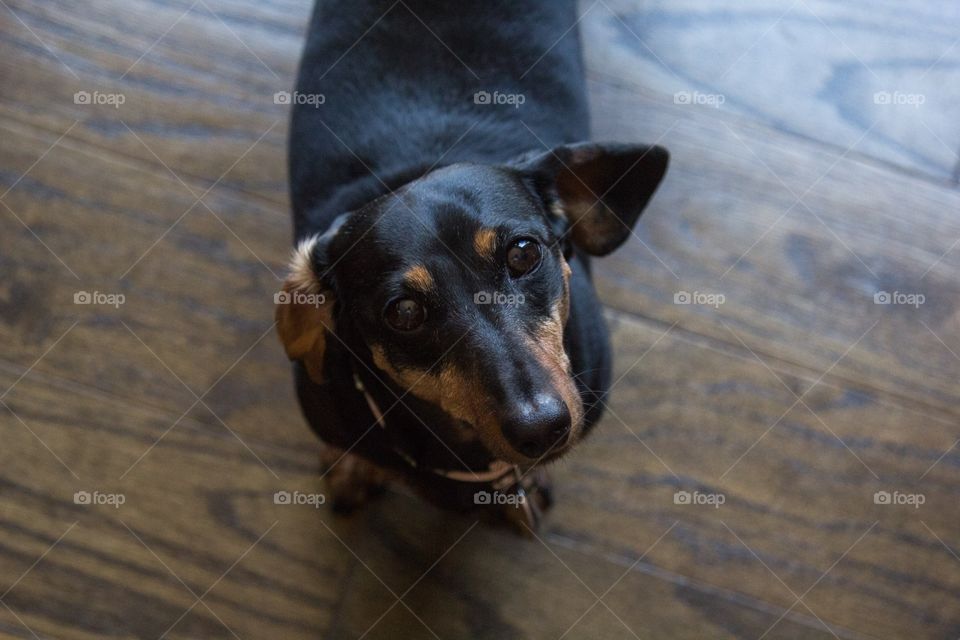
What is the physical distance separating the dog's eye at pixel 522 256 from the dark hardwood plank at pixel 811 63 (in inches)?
41.1

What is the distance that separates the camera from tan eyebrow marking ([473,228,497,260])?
1.56m

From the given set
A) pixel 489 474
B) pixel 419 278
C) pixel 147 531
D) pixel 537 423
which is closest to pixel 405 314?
pixel 419 278

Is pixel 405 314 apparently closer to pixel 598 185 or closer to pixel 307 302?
pixel 307 302

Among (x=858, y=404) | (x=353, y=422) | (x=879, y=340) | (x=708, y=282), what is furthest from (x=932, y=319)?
(x=353, y=422)

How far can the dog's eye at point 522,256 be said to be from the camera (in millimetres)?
1592

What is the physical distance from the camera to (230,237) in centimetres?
237

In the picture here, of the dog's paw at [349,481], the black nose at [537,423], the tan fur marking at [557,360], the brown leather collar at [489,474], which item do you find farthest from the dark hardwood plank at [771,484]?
the black nose at [537,423]

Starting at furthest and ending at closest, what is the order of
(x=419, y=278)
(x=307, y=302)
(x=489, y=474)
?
(x=489, y=474) < (x=307, y=302) < (x=419, y=278)

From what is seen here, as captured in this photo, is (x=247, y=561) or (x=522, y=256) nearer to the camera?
(x=522, y=256)

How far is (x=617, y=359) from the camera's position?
229 centimetres

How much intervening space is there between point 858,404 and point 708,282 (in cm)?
49

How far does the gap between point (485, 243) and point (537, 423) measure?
0.33 metres

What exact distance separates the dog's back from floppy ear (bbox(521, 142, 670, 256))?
20cm

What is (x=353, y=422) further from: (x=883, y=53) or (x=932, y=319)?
(x=883, y=53)
